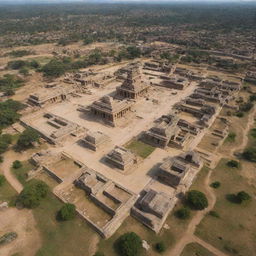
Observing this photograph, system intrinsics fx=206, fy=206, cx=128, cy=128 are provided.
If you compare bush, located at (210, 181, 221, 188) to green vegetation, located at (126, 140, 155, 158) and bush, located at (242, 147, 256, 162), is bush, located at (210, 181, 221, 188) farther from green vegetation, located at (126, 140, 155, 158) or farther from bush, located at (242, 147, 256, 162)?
green vegetation, located at (126, 140, 155, 158)

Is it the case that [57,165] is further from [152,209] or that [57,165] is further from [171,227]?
[171,227]

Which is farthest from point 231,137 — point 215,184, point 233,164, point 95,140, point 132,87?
point 132,87

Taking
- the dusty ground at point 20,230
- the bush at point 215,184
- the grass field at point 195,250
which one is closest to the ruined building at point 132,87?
the bush at point 215,184

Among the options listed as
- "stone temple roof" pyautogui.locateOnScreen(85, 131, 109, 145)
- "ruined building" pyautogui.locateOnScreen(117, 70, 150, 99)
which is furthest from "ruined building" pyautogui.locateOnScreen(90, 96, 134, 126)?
"ruined building" pyautogui.locateOnScreen(117, 70, 150, 99)

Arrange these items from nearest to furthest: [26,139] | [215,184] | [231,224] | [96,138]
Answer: [231,224] < [215,184] < [26,139] < [96,138]

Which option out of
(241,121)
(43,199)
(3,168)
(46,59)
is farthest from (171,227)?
(46,59)

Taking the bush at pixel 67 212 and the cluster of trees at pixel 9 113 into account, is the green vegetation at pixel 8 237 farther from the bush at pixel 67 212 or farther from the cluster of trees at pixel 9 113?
the cluster of trees at pixel 9 113

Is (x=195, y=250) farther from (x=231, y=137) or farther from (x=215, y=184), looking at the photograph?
(x=231, y=137)
